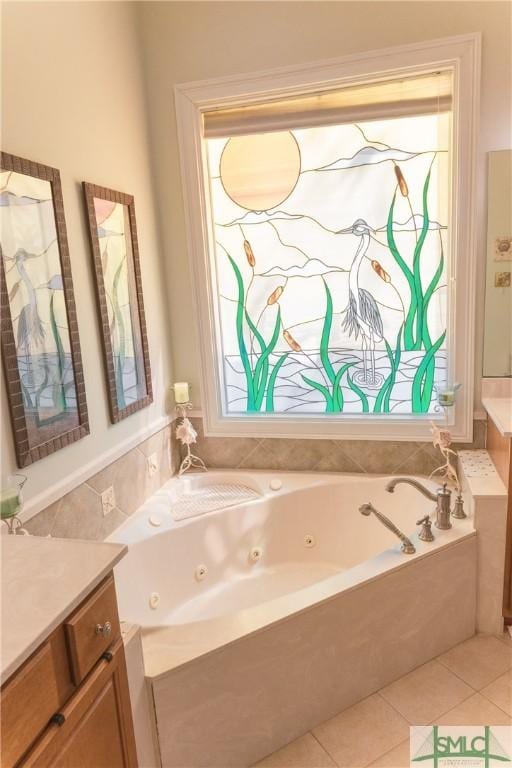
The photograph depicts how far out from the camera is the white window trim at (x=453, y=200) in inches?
89.3

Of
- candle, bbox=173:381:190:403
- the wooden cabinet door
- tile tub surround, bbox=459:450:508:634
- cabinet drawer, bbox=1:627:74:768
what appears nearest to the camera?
cabinet drawer, bbox=1:627:74:768

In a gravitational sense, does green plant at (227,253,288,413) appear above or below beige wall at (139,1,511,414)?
below

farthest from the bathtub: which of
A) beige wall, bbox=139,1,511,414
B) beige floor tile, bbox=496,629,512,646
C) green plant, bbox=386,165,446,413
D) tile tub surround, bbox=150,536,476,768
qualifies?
beige wall, bbox=139,1,511,414

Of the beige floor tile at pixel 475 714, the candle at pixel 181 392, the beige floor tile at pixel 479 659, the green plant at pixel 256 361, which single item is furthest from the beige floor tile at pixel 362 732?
the candle at pixel 181 392

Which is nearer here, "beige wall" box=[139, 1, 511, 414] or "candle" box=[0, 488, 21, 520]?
"candle" box=[0, 488, 21, 520]

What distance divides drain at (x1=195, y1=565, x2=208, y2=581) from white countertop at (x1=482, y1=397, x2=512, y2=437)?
1475mm

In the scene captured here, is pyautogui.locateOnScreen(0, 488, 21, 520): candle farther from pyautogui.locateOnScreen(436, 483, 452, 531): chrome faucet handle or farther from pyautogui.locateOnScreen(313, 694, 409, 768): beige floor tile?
pyautogui.locateOnScreen(436, 483, 452, 531): chrome faucet handle

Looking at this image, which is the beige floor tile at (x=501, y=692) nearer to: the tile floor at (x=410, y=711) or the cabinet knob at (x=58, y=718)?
the tile floor at (x=410, y=711)

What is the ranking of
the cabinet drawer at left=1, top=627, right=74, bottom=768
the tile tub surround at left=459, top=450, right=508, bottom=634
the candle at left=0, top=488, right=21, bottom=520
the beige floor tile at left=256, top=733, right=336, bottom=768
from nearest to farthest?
1. the cabinet drawer at left=1, top=627, right=74, bottom=768
2. the candle at left=0, top=488, right=21, bottom=520
3. the beige floor tile at left=256, top=733, right=336, bottom=768
4. the tile tub surround at left=459, top=450, right=508, bottom=634

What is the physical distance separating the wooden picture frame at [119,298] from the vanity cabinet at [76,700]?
1.19 meters

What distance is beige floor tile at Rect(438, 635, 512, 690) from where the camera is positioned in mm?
1958

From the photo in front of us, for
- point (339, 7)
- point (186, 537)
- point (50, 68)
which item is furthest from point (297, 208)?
point (186, 537)

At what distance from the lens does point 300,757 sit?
1.69 meters

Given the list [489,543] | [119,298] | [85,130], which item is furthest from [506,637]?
[85,130]
